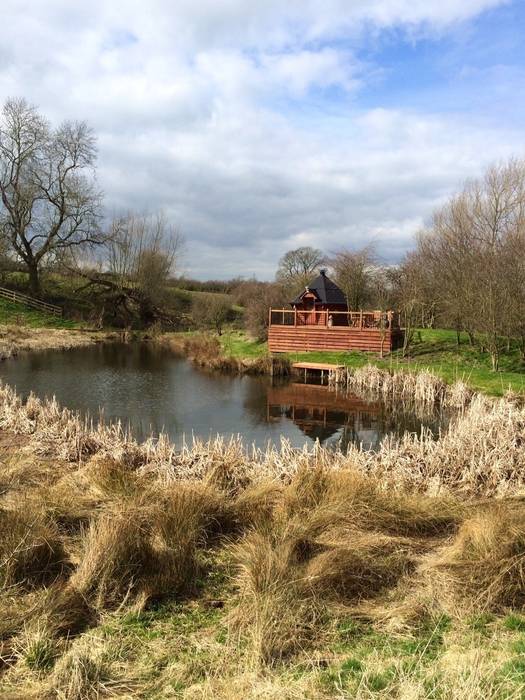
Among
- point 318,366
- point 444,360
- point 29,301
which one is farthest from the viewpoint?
point 29,301

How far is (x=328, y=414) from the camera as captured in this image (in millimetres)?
14492

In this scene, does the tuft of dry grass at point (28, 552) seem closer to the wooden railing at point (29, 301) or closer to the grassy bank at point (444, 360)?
the grassy bank at point (444, 360)

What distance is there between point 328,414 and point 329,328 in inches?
346

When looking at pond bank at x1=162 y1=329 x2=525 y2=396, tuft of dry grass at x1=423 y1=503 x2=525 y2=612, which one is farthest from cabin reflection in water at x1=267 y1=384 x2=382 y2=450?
tuft of dry grass at x1=423 y1=503 x2=525 y2=612

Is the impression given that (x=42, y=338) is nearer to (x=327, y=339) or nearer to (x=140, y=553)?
(x=327, y=339)

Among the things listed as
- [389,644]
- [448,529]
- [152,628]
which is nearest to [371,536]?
[448,529]

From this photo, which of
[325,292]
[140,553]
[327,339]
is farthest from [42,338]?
[140,553]

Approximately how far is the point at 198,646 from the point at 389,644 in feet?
4.05

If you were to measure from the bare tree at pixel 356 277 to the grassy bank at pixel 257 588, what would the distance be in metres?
24.1

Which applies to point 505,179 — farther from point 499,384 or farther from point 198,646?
point 198,646

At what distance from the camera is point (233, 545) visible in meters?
4.82

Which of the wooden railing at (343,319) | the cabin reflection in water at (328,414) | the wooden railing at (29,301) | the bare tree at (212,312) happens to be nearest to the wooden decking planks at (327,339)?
the wooden railing at (343,319)

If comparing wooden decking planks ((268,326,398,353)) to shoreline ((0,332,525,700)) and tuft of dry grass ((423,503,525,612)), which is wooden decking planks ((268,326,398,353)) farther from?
tuft of dry grass ((423,503,525,612))

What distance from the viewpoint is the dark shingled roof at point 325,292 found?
84.2 feet
